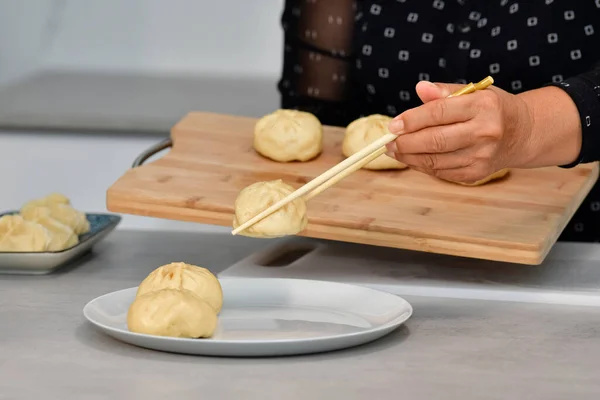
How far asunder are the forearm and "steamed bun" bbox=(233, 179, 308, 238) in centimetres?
29

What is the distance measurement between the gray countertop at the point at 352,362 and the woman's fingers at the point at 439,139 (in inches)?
7.5

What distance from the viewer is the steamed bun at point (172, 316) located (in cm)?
89

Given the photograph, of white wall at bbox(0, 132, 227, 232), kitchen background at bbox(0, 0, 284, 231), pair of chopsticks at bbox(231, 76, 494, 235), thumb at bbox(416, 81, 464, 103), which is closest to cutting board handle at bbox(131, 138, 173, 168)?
pair of chopsticks at bbox(231, 76, 494, 235)

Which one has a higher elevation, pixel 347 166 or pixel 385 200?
pixel 347 166

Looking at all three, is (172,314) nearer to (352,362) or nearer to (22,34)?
(352,362)

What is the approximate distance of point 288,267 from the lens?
1255 millimetres

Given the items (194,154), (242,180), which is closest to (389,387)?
(242,180)

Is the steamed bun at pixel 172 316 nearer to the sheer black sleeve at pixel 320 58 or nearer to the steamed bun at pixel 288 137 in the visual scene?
the steamed bun at pixel 288 137

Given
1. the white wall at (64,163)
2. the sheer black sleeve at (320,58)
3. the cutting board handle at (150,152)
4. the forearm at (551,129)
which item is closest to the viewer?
the forearm at (551,129)

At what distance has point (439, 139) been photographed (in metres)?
1.01

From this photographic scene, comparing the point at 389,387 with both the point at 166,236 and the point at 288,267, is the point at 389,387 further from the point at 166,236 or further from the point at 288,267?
the point at 166,236

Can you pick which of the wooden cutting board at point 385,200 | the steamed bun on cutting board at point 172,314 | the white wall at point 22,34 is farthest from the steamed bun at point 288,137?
the white wall at point 22,34

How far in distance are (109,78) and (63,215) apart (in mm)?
1107

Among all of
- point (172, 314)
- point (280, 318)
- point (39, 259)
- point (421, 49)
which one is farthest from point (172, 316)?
point (421, 49)
